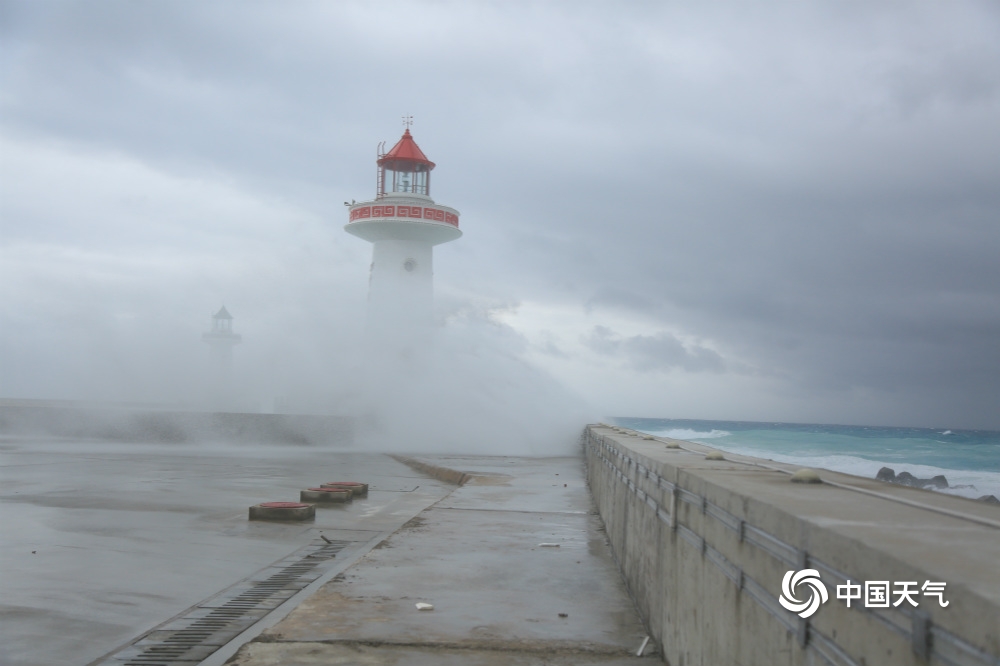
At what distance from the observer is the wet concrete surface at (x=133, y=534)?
19.1ft

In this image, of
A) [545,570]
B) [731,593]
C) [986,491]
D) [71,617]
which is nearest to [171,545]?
[71,617]

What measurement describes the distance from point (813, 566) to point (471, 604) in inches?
166

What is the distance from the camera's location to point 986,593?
171 centimetres

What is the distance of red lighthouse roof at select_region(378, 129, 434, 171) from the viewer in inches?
1423

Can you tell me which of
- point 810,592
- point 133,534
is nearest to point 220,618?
point 133,534

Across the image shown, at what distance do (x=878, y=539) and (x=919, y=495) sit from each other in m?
1.48

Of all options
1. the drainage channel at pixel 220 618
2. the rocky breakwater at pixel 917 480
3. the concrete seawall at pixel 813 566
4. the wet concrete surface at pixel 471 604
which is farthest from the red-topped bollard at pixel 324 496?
the rocky breakwater at pixel 917 480

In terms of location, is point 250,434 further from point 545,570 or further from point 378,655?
point 378,655

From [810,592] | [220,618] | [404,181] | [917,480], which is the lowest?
[917,480]

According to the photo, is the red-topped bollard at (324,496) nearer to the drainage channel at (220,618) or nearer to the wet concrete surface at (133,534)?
the wet concrete surface at (133,534)

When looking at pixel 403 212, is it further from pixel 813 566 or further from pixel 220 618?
pixel 813 566

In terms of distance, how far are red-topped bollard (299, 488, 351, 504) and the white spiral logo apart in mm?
10803

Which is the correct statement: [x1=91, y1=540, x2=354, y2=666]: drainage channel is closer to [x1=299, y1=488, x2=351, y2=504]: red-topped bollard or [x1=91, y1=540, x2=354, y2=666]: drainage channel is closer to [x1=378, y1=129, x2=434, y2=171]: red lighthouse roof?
[x1=299, y1=488, x2=351, y2=504]: red-topped bollard

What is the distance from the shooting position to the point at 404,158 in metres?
36.1
